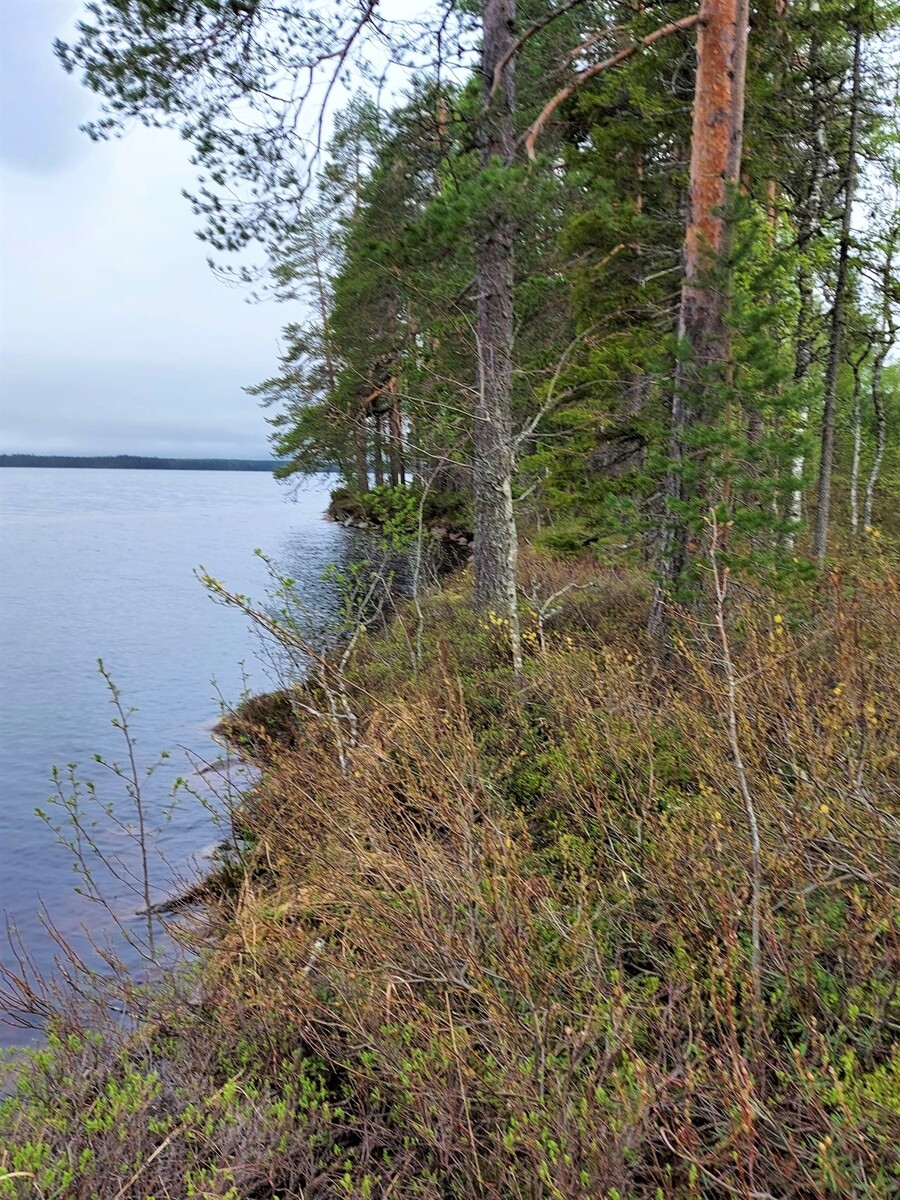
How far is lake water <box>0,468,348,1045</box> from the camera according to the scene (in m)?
8.27

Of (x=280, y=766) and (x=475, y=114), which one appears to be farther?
(x=475, y=114)

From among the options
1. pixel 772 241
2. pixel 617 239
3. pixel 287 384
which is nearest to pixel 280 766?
pixel 617 239

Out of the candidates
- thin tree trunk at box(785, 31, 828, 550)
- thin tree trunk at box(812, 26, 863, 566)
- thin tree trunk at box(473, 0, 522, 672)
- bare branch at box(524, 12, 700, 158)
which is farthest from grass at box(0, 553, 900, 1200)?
thin tree trunk at box(785, 31, 828, 550)

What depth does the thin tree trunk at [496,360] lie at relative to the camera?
796 cm

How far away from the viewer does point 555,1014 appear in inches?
122

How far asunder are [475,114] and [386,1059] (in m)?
8.98

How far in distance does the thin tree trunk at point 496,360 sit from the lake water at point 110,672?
283cm

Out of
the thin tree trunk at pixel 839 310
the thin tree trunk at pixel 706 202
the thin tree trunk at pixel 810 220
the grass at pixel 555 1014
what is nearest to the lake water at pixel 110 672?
the grass at pixel 555 1014

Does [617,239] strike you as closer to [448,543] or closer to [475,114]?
[475,114]

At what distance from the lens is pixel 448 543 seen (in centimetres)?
2716

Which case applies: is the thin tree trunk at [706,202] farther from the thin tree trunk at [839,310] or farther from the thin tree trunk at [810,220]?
the thin tree trunk at [839,310]

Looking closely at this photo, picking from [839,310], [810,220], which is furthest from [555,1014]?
[810,220]

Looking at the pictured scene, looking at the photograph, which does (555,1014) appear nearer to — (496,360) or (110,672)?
(496,360)

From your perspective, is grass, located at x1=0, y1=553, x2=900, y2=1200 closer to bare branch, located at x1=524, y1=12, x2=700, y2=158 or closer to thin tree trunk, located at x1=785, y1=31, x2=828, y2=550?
bare branch, located at x1=524, y1=12, x2=700, y2=158
